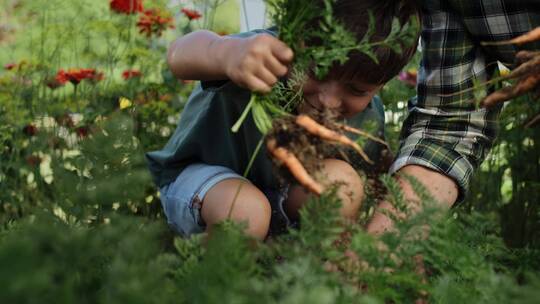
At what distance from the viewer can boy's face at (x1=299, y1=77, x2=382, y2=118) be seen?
4.98 feet

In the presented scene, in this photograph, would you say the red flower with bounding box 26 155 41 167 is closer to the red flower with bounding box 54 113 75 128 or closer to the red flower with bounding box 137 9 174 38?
the red flower with bounding box 54 113 75 128

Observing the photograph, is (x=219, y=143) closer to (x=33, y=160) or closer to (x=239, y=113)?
(x=239, y=113)

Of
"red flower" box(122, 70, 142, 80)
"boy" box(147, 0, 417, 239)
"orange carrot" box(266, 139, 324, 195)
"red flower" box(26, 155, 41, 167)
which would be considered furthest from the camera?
"red flower" box(122, 70, 142, 80)

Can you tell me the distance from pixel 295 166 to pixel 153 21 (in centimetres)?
148

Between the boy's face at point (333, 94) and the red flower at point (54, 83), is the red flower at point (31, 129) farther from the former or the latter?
the boy's face at point (333, 94)

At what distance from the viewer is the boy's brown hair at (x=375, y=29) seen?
1.52 meters

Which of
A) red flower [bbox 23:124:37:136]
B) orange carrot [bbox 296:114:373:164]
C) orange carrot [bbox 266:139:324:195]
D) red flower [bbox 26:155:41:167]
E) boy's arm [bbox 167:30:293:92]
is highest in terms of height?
boy's arm [bbox 167:30:293:92]

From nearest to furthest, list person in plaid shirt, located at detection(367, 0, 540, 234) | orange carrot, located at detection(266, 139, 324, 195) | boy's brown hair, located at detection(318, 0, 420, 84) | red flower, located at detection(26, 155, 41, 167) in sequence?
orange carrot, located at detection(266, 139, 324, 195)
boy's brown hair, located at detection(318, 0, 420, 84)
person in plaid shirt, located at detection(367, 0, 540, 234)
red flower, located at detection(26, 155, 41, 167)

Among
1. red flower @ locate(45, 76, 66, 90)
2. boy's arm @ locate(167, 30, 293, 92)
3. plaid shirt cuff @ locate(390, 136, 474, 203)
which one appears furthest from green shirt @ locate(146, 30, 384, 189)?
red flower @ locate(45, 76, 66, 90)

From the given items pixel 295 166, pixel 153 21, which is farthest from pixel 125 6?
pixel 295 166

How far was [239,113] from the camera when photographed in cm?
177

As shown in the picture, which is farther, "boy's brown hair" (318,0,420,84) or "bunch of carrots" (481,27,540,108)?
"boy's brown hair" (318,0,420,84)

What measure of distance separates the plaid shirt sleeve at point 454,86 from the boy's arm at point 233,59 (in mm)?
564

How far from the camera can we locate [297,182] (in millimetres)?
1142
